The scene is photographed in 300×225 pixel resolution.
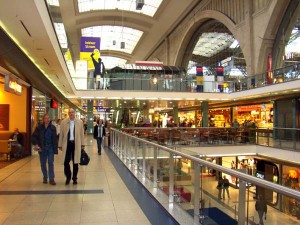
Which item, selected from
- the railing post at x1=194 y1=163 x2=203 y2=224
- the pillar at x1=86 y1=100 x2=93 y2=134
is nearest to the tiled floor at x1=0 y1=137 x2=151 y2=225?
the railing post at x1=194 y1=163 x2=203 y2=224

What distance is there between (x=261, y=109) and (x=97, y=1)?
21356 millimetres

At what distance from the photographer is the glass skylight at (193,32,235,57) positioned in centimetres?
3950

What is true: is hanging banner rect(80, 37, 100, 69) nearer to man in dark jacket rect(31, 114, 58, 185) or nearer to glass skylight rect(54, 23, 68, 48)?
glass skylight rect(54, 23, 68, 48)

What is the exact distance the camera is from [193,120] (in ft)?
137

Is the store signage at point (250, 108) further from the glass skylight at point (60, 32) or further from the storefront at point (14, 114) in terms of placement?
the storefront at point (14, 114)

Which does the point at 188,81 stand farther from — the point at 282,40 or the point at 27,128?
the point at 27,128

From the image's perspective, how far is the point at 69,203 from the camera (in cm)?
576

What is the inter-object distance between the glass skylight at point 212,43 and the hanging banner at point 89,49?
16.6 m

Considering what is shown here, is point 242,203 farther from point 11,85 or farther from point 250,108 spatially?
point 250,108

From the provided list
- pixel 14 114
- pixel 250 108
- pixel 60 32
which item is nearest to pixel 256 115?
pixel 250 108

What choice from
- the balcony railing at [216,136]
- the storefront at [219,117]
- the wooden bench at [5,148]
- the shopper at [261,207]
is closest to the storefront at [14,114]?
the wooden bench at [5,148]

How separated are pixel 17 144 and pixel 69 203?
785 centimetres

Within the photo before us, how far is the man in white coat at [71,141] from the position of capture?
761 cm

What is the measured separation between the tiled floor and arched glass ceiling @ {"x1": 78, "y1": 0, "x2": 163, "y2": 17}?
31.4 metres
